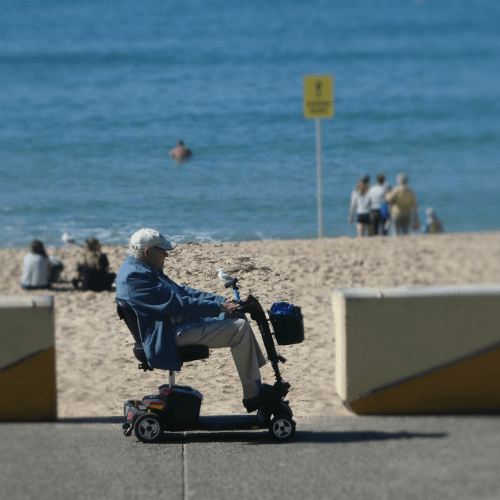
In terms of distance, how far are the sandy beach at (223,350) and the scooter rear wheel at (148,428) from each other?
665mm

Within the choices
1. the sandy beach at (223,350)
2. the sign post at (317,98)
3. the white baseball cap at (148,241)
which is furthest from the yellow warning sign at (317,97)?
the white baseball cap at (148,241)

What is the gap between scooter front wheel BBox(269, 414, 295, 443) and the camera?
4922mm

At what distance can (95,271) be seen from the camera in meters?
10.3

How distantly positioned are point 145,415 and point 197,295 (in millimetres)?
774

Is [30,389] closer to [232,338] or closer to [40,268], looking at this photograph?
[232,338]

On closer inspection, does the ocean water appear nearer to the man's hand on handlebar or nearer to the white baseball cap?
the white baseball cap

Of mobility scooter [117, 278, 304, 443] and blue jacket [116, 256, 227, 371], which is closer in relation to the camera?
blue jacket [116, 256, 227, 371]

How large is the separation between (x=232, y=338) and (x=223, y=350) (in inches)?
39.9

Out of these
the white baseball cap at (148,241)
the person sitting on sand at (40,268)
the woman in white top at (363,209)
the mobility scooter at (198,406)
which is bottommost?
the mobility scooter at (198,406)

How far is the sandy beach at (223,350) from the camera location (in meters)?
5.66

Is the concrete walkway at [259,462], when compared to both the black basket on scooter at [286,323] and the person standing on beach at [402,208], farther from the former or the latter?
the person standing on beach at [402,208]

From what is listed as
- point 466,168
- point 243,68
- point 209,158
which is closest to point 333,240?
point 209,158

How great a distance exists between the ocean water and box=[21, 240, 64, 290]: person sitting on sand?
1.69 ft

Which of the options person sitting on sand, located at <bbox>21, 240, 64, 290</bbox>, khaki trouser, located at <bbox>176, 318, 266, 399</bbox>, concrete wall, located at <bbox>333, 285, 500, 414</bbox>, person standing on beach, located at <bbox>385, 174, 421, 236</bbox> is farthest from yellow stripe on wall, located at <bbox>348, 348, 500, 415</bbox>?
person standing on beach, located at <bbox>385, 174, 421, 236</bbox>
